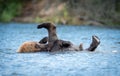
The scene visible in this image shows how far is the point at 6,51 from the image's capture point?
30.6 metres

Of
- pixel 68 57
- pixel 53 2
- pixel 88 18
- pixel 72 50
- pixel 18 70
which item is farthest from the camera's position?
pixel 53 2

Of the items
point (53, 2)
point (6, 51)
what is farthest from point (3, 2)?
point (6, 51)

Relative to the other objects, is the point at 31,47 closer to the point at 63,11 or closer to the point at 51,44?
the point at 51,44

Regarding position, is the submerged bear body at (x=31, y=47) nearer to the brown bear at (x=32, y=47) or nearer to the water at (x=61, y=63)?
the brown bear at (x=32, y=47)

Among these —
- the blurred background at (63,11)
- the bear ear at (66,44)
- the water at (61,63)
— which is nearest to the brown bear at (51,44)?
the bear ear at (66,44)

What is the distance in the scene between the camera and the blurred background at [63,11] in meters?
64.8

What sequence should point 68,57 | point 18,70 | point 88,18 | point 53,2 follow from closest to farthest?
point 18,70
point 68,57
point 88,18
point 53,2

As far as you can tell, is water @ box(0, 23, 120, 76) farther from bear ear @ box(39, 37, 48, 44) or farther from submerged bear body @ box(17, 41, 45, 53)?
bear ear @ box(39, 37, 48, 44)

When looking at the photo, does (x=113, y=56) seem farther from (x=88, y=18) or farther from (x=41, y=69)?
(x=88, y=18)

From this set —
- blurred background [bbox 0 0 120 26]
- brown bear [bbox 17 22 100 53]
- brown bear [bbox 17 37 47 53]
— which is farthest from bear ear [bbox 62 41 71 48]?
blurred background [bbox 0 0 120 26]

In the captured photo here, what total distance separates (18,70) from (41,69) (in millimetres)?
1138

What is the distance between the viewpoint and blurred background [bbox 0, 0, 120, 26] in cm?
6475

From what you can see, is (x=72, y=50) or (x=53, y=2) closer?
(x=72, y=50)

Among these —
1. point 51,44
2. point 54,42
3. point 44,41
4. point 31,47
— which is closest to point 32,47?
point 31,47
